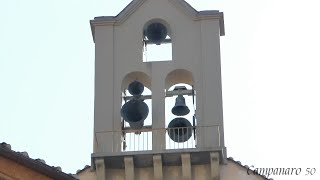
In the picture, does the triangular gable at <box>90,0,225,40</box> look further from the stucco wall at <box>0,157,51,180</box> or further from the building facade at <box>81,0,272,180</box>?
the stucco wall at <box>0,157,51,180</box>

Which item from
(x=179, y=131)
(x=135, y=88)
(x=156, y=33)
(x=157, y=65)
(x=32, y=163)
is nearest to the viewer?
(x=32, y=163)

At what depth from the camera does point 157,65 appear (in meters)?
28.6

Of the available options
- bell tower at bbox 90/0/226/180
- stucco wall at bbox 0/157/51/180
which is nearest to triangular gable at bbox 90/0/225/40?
bell tower at bbox 90/0/226/180

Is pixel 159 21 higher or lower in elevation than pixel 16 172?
higher

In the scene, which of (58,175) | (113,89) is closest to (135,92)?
(113,89)

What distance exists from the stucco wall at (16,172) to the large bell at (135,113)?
18.7ft

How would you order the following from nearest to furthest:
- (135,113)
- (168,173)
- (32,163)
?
(32,163) < (168,173) < (135,113)

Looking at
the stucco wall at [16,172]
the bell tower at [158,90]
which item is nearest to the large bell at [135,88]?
the bell tower at [158,90]

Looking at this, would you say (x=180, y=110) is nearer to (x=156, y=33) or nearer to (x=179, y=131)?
(x=179, y=131)

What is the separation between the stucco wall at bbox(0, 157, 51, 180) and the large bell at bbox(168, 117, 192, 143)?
573cm

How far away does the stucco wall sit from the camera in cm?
2242

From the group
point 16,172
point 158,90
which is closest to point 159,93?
point 158,90

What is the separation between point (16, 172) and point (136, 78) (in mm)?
6678

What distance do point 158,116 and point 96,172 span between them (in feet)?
5.15
